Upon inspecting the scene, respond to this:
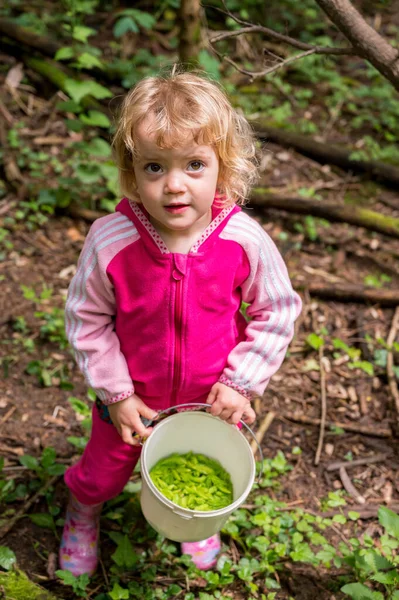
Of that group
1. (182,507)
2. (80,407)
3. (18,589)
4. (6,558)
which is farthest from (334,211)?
(18,589)

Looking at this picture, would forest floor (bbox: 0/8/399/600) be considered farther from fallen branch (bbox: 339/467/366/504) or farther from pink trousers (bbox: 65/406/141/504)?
pink trousers (bbox: 65/406/141/504)

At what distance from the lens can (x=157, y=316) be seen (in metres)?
1.80

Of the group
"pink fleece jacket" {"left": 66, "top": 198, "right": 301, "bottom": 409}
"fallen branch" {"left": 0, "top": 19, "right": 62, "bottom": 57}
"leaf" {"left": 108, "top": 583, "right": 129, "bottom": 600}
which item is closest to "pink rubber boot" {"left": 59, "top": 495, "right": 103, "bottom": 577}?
"leaf" {"left": 108, "top": 583, "right": 129, "bottom": 600}

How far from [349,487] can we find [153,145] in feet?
5.93

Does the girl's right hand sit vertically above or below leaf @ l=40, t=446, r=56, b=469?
above

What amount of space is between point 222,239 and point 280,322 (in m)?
0.32

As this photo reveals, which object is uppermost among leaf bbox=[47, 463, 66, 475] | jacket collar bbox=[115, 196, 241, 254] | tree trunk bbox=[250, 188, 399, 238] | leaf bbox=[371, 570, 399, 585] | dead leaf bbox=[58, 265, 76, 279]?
jacket collar bbox=[115, 196, 241, 254]

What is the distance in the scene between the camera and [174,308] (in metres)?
1.78

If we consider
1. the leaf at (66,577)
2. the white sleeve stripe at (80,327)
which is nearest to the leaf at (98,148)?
the white sleeve stripe at (80,327)

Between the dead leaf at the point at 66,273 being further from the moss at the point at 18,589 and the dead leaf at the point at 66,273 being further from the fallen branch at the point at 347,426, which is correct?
the moss at the point at 18,589

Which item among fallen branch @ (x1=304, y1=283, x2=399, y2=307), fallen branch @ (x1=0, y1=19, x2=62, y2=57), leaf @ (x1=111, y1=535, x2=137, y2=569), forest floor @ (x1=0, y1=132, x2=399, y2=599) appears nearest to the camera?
leaf @ (x1=111, y1=535, x2=137, y2=569)

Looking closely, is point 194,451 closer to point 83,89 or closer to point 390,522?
point 390,522

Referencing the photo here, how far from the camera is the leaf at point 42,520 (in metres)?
2.32

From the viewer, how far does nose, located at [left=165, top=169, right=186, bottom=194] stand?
157 centimetres
